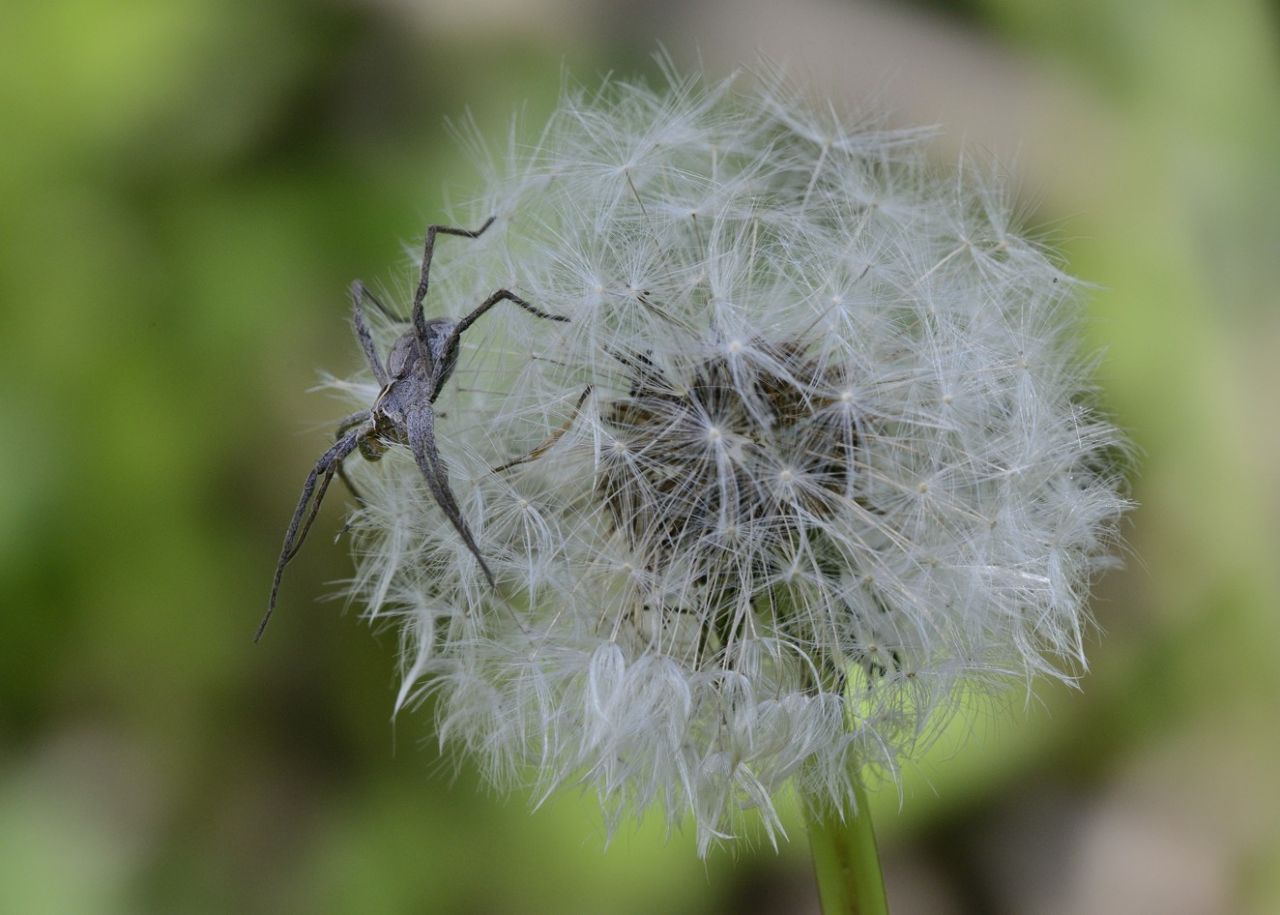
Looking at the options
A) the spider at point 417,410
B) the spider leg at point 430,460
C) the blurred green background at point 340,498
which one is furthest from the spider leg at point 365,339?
the blurred green background at point 340,498

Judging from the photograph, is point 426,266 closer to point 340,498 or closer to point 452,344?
point 452,344

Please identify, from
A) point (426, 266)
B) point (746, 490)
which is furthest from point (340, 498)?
point (746, 490)

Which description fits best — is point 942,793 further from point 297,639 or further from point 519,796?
point 297,639

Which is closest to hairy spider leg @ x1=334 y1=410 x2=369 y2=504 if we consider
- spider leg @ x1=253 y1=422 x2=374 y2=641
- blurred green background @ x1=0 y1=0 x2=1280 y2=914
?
spider leg @ x1=253 y1=422 x2=374 y2=641

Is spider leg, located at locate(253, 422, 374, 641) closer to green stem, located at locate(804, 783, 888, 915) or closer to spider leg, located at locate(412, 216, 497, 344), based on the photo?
spider leg, located at locate(412, 216, 497, 344)

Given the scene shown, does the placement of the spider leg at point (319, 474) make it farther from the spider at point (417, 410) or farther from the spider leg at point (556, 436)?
the spider leg at point (556, 436)

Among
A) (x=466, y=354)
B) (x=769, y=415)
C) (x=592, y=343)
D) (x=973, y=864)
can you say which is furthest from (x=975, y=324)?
(x=973, y=864)

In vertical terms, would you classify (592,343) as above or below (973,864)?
above
